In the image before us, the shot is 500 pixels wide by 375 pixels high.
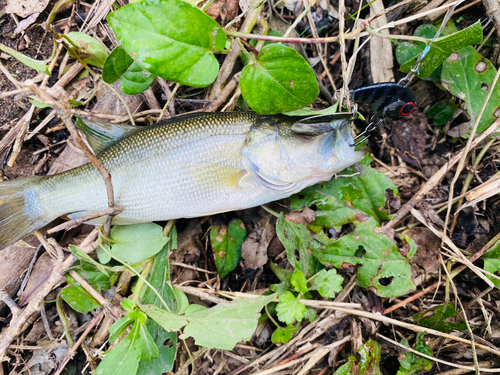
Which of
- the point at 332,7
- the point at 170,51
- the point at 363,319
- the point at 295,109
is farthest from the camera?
Result: the point at 332,7

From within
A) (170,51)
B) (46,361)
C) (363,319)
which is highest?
(170,51)

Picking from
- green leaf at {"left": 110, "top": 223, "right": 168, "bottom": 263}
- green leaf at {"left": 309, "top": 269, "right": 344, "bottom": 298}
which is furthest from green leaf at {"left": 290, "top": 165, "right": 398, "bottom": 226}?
green leaf at {"left": 110, "top": 223, "right": 168, "bottom": 263}

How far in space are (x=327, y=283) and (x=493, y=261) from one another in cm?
121

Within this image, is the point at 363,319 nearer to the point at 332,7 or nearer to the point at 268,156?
the point at 268,156

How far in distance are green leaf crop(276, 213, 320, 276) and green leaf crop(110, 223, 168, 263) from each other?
0.89 m

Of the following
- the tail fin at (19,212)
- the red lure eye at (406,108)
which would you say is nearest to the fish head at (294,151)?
the red lure eye at (406,108)

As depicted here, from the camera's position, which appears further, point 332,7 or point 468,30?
point 332,7

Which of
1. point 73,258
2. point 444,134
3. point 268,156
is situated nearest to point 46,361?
point 73,258

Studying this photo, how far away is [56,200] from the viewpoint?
2.51m

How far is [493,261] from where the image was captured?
93.7 inches

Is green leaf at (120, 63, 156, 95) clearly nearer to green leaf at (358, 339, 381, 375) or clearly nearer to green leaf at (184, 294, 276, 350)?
green leaf at (184, 294, 276, 350)

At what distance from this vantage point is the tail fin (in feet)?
8.30

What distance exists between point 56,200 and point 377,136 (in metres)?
2.61

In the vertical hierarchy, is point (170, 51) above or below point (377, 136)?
above
